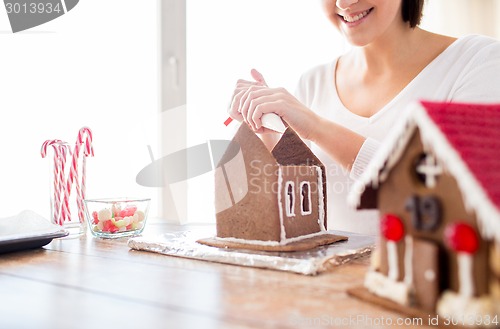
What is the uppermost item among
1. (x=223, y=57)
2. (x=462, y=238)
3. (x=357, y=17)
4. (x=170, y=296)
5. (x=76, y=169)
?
(x=223, y=57)

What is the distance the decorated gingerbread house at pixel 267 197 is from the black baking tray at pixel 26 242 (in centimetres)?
38

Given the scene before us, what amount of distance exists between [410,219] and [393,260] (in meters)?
0.06

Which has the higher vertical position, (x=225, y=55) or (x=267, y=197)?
(x=225, y=55)

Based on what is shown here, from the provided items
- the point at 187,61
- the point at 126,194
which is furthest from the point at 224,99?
the point at 126,194

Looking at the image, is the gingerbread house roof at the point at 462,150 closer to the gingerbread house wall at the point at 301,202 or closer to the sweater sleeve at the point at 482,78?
the gingerbread house wall at the point at 301,202

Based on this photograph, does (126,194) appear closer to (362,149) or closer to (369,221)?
(369,221)

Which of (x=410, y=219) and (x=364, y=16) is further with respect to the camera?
(x=364, y=16)

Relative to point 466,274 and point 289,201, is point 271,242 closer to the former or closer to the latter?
point 289,201

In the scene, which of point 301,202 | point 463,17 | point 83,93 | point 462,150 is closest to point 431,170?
point 462,150

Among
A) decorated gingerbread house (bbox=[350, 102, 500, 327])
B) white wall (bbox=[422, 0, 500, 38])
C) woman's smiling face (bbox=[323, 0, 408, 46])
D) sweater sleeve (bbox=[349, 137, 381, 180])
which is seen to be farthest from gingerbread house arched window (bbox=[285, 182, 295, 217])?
white wall (bbox=[422, 0, 500, 38])

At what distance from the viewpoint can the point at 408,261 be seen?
659mm

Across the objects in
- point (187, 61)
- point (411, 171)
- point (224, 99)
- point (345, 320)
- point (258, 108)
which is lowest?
point (345, 320)

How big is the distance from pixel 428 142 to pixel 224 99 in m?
2.06

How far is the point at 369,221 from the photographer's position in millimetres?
1654
